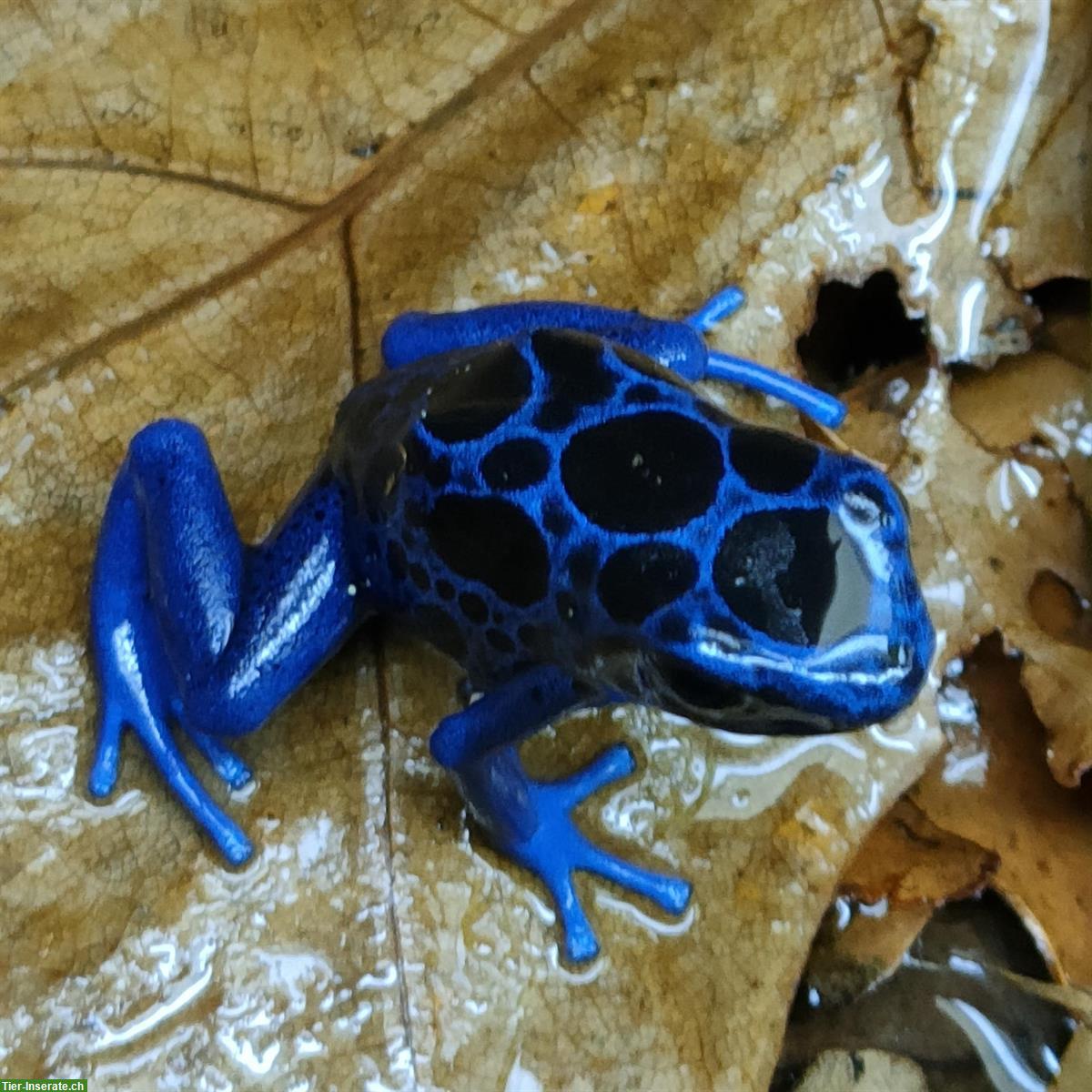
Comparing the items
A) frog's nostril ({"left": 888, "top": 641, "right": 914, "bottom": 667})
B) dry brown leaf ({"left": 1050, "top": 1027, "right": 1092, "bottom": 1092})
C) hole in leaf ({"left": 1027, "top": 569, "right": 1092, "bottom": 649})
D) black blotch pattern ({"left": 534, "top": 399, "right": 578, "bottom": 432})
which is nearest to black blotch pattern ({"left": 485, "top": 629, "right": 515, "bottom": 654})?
black blotch pattern ({"left": 534, "top": 399, "right": 578, "bottom": 432})

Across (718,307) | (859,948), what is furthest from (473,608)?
(859,948)

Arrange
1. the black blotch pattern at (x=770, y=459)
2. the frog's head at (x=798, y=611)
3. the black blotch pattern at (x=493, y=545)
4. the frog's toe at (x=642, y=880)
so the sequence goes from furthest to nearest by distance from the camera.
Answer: the frog's toe at (x=642, y=880), the black blotch pattern at (x=493, y=545), the black blotch pattern at (x=770, y=459), the frog's head at (x=798, y=611)

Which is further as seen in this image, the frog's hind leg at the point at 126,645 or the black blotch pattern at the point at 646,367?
the frog's hind leg at the point at 126,645

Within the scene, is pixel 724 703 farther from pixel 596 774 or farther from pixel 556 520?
pixel 596 774

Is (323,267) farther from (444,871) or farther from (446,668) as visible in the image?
(444,871)

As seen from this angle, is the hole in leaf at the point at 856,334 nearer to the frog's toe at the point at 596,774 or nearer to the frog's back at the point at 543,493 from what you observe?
the frog's back at the point at 543,493

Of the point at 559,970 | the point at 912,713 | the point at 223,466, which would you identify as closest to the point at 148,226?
the point at 223,466

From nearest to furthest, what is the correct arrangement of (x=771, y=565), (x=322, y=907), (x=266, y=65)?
(x=771, y=565)
(x=322, y=907)
(x=266, y=65)

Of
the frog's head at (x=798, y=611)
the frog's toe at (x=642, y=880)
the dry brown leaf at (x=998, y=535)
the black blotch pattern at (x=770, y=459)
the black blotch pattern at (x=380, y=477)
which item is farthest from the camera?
the dry brown leaf at (x=998, y=535)

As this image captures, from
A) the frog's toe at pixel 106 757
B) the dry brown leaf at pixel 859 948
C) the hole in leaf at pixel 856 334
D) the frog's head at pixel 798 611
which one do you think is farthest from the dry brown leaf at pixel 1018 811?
the frog's toe at pixel 106 757
